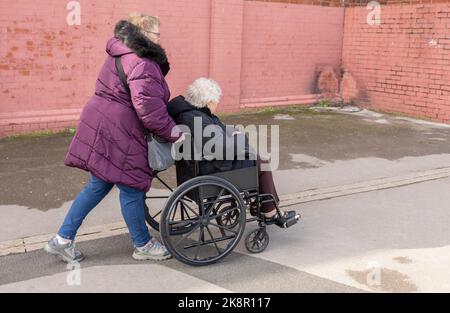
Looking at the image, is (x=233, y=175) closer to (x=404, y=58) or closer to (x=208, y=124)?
(x=208, y=124)

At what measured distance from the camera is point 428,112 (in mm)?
9531

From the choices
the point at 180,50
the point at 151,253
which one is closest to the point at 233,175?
the point at 151,253

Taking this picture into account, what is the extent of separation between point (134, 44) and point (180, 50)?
17.8ft

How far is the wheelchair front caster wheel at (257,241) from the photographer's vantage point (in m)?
3.89

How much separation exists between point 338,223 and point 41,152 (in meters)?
3.92

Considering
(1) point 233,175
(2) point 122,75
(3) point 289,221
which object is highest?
(2) point 122,75

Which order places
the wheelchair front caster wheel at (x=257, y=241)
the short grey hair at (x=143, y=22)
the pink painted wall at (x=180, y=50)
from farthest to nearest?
the pink painted wall at (x=180, y=50)
the wheelchair front caster wheel at (x=257, y=241)
the short grey hair at (x=143, y=22)

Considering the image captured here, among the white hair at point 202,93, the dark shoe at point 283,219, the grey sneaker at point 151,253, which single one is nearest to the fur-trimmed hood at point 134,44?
the white hair at point 202,93

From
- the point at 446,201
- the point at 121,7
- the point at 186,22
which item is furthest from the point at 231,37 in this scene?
the point at 446,201

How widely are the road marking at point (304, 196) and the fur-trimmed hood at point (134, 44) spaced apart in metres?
1.55

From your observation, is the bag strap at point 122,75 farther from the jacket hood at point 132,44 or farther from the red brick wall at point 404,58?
the red brick wall at point 404,58

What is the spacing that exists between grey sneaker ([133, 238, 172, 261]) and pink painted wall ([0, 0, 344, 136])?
4.34 meters

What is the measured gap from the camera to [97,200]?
3.67m
